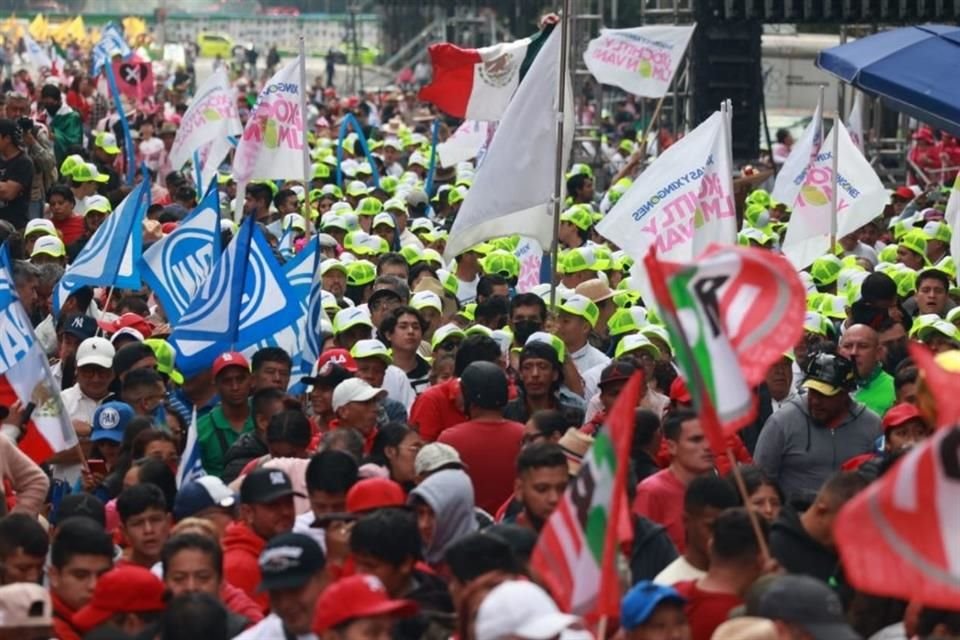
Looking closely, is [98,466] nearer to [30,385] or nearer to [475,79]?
[30,385]

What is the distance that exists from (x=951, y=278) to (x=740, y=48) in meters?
8.86

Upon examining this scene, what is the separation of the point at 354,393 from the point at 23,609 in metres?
3.24

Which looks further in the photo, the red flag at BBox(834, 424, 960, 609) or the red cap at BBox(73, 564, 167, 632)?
the red cap at BBox(73, 564, 167, 632)

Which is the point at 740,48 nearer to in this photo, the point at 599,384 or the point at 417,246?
the point at 417,246

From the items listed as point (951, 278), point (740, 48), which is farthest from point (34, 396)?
point (740, 48)

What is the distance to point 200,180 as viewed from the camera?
2123 centimetres

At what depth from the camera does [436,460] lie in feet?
29.2

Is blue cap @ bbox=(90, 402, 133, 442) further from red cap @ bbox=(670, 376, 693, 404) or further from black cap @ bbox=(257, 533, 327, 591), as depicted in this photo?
black cap @ bbox=(257, 533, 327, 591)

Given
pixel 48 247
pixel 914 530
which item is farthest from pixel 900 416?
pixel 48 247

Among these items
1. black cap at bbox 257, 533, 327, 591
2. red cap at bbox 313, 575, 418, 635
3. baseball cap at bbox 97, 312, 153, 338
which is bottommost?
baseball cap at bbox 97, 312, 153, 338

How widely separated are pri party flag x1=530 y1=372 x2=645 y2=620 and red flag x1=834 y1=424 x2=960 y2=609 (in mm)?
953

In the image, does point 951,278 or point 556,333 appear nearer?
point 556,333

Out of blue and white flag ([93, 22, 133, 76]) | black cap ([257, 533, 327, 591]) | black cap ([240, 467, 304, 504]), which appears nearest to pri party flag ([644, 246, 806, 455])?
black cap ([257, 533, 327, 591])

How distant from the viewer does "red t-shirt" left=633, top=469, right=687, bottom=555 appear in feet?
29.6
